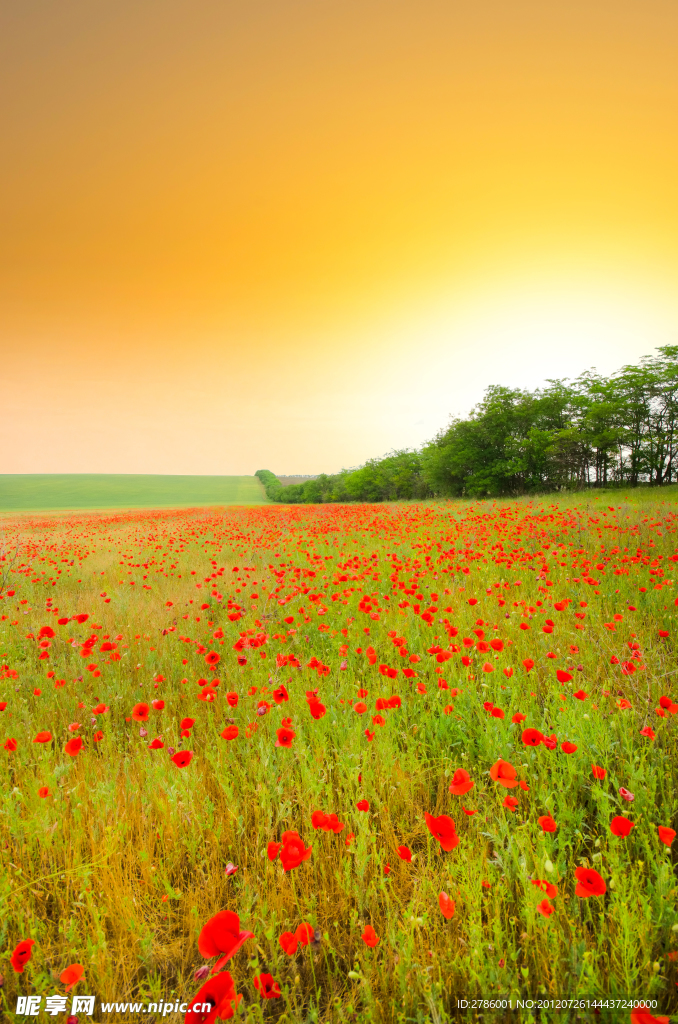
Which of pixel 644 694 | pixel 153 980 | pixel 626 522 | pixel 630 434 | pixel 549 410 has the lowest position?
pixel 153 980

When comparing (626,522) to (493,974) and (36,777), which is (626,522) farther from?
(36,777)

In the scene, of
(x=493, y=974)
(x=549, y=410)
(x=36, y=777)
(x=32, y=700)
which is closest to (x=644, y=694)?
(x=493, y=974)

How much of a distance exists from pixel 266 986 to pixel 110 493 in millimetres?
84193

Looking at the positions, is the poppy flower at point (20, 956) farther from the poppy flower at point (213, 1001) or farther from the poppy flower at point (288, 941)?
the poppy flower at point (288, 941)

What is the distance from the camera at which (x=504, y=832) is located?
1783 mm

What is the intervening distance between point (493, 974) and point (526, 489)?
3748 centimetres

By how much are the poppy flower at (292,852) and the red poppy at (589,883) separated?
0.81m

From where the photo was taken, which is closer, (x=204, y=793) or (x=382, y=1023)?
(x=382, y=1023)

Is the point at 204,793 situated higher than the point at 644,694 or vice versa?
the point at 644,694

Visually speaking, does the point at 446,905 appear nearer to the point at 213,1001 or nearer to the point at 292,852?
the point at 292,852

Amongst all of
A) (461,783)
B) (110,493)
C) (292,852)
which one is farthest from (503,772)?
(110,493)

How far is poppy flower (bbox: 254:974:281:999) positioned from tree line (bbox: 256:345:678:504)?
109ft

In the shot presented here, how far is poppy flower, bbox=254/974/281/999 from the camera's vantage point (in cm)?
115

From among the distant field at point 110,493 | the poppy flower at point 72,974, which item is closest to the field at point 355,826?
the poppy flower at point 72,974
